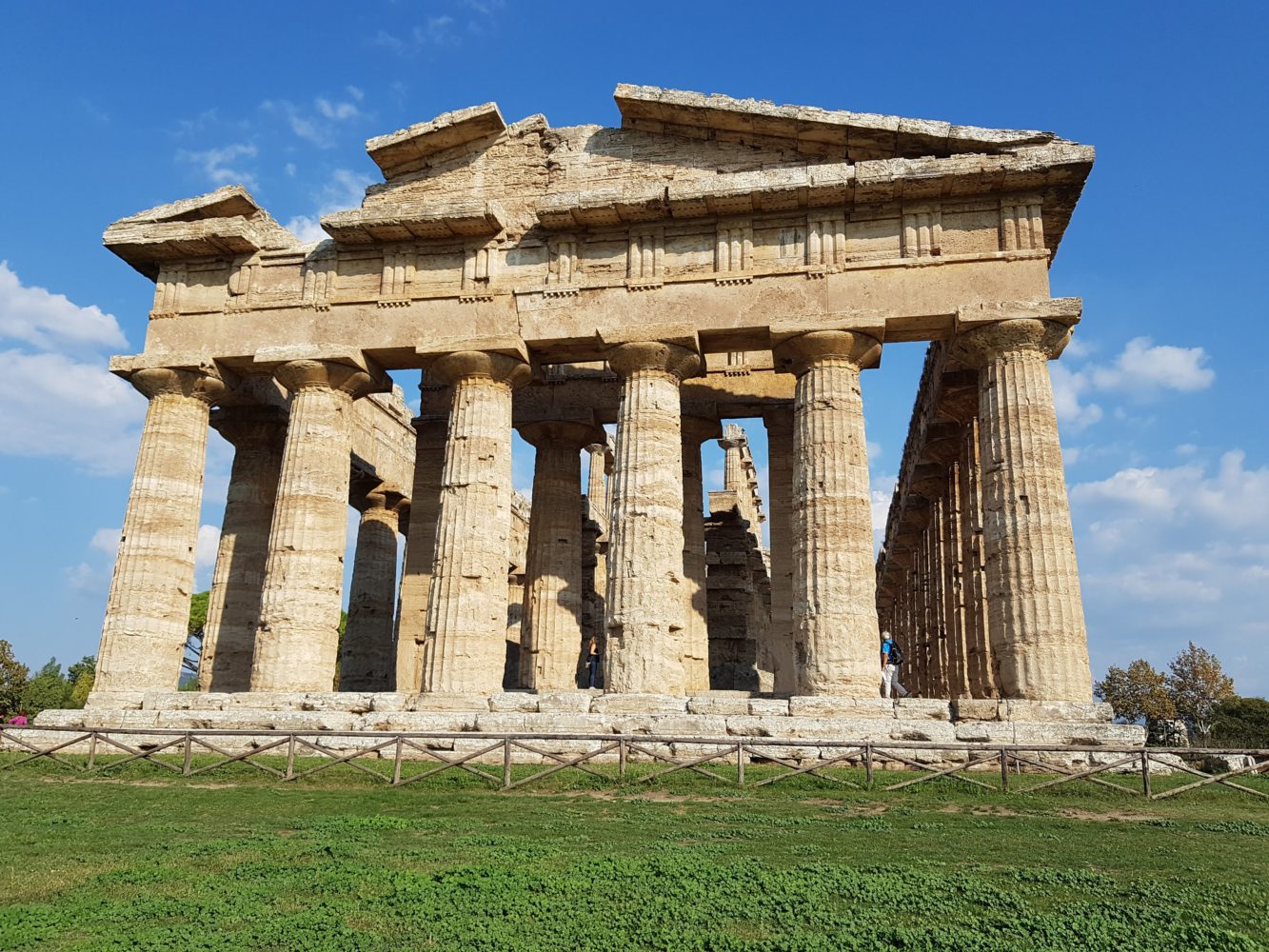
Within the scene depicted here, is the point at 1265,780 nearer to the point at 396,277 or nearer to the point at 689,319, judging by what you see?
the point at 689,319

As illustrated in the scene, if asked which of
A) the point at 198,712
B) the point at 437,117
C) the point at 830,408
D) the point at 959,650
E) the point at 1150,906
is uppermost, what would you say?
the point at 437,117

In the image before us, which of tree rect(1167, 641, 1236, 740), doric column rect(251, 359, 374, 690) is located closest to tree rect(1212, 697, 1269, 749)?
tree rect(1167, 641, 1236, 740)

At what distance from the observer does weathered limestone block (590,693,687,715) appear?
18.6 metres

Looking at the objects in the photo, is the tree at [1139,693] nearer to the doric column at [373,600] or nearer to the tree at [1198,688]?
the tree at [1198,688]

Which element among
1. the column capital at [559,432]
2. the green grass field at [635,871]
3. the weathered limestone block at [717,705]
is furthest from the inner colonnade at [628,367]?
the green grass field at [635,871]

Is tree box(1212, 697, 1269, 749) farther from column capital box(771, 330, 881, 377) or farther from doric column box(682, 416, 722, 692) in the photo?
column capital box(771, 330, 881, 377)

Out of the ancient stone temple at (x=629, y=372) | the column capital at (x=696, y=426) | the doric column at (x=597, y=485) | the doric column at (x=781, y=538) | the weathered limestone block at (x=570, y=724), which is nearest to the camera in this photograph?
the weathered limestone block at (x=570, y=724)

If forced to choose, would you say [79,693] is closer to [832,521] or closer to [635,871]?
[832,521]

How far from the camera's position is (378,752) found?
1802 cm

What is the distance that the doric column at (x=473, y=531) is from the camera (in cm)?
2047

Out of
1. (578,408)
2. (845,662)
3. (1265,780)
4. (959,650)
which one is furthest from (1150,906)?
(578,408)

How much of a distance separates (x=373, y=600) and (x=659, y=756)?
55.6 ft

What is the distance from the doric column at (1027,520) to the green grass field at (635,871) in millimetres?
4340

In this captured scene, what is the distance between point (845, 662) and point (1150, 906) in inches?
427
